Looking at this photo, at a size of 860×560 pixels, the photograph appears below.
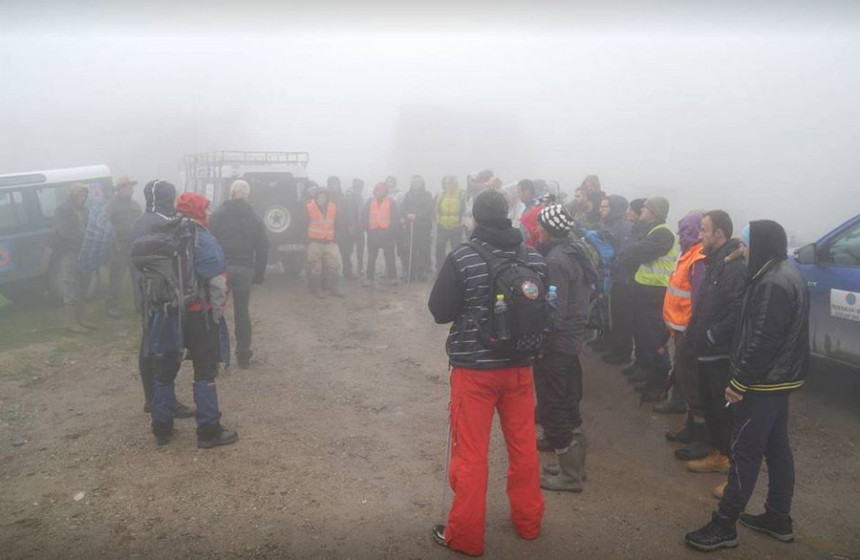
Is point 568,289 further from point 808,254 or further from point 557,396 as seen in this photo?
point 808,254

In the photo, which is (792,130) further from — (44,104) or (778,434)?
(44,104)

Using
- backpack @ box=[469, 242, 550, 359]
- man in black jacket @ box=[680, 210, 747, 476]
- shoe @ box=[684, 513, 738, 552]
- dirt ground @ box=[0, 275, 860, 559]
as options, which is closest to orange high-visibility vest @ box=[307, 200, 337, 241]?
dirt ground @ box=[0, 275, 860, 559]

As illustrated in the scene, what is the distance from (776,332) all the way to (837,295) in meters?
2.89

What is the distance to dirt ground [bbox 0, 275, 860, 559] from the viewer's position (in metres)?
3.33

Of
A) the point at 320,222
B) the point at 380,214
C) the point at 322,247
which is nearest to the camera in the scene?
the point at 320,222

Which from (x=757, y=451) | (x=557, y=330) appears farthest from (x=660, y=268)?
(x=757, y=451)

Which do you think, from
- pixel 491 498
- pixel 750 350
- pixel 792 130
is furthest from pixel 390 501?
pixel 792 130

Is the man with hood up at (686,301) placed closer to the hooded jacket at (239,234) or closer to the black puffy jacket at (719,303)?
the black puffy jacket at (719,303)

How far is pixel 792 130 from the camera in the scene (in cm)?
2519

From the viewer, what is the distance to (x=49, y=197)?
366 inches

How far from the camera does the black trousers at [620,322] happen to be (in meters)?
6.44

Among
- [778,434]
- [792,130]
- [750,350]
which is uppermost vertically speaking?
[792,130]

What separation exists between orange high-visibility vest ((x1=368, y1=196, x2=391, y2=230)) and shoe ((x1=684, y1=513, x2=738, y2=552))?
8.23 metres

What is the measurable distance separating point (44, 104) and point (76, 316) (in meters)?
21.9
